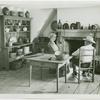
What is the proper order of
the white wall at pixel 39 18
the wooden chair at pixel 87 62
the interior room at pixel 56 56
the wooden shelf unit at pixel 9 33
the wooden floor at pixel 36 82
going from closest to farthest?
the white wall at pixel 39 18
the interior room at pixel 56 56
the wooden floor at pixel 36 82
the wooden chair at pixel 87 62
the wooden shelf unit at pixel 9 33

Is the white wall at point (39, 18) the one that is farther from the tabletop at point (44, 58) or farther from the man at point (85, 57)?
the man at point (85, 57)

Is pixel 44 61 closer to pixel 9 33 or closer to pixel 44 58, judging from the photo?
pixel 44 58

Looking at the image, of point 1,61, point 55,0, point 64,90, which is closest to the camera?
point 55,0

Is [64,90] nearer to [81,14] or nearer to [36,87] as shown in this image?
[36,87]

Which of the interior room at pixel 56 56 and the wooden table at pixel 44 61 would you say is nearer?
the interior room at pixel 56 56

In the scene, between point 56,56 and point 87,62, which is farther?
point 87,62

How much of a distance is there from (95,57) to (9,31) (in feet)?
5.90

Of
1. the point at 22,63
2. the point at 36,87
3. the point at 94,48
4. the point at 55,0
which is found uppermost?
the point at 55,0

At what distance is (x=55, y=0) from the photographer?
1.82m

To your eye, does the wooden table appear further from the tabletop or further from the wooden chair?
the wooden chair

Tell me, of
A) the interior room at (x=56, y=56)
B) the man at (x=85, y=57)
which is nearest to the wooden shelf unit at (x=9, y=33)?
the interior room at (x=56, y=56)

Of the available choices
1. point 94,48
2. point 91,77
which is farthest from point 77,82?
point 94,48

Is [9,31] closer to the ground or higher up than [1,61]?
higher up

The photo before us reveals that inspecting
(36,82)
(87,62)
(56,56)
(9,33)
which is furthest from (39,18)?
(9,33)
